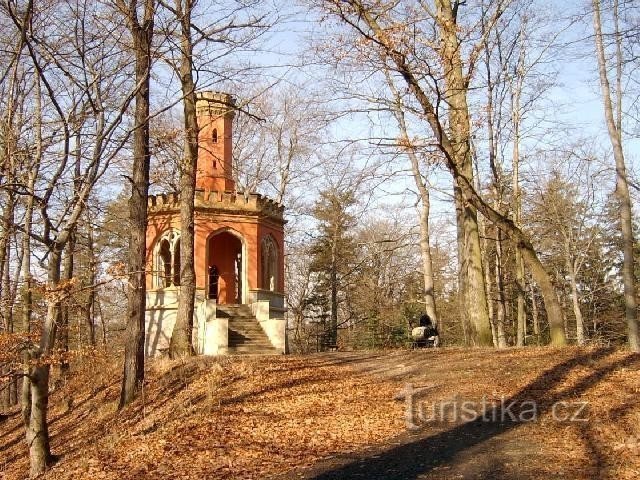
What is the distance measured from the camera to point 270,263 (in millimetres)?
21453

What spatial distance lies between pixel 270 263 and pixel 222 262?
6.09ft

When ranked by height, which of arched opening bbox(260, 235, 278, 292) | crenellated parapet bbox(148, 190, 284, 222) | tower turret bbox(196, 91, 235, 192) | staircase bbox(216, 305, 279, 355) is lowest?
staircase bbox(216, 305, 279, 355)

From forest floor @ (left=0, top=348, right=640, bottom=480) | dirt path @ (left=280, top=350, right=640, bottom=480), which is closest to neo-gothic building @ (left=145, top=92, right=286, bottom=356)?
forest floor @ (left=0, top=348, right=640, bottom=480)

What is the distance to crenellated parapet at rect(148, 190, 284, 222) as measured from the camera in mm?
19906

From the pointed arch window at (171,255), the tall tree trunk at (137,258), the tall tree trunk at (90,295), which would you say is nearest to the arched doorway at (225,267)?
the pointed arch window at (171,255)

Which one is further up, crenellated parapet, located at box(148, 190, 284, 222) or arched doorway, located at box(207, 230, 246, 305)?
crenellated parapet, located at box(148, 190, 284, 222)

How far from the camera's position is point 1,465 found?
1246 cm

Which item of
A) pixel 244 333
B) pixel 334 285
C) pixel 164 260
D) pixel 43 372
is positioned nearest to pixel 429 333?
pixel 244 333

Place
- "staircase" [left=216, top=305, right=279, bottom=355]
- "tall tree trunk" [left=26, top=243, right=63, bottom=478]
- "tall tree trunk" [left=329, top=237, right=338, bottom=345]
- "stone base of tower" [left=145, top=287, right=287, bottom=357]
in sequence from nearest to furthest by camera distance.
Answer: "tall tree trunk" [left=26, top=243, right=63, bottom=478] → "stone base of tower" [left=145, top=287, right=287, bottom=357] → "staircase" [left=216, top=305, right=279, bottom=355] → "tall tree trunk" [left=329, top=237, right=338, bottom=345]

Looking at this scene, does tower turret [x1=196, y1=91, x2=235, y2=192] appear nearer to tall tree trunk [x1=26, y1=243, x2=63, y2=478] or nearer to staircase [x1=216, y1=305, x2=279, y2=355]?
staircase [x1=216, y1=305, x2=279, y2=355]

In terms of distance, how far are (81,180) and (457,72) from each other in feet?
26.3

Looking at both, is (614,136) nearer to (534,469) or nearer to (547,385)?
(547,385)

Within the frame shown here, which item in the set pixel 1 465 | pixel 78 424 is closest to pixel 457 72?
pixel 78 424

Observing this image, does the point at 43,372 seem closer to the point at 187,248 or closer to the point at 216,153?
the point at 187,248
